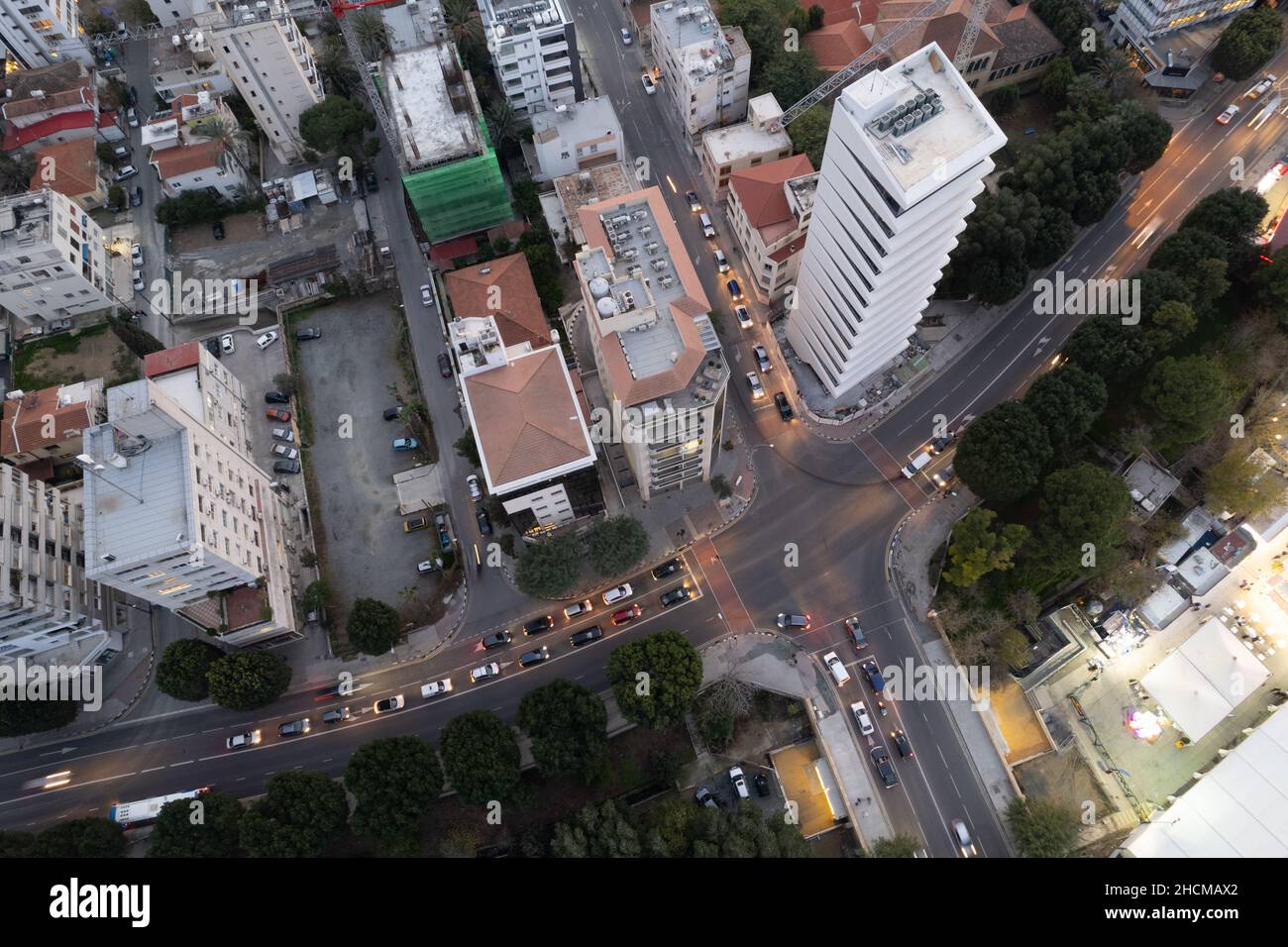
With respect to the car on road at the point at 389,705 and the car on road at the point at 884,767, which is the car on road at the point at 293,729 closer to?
the car on road at the point at 389,705

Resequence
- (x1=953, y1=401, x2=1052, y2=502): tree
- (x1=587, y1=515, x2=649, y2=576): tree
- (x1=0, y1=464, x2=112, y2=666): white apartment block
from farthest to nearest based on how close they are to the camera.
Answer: (x1=953, y1=401, x2=1052, y2=502): tree < (x1=587, y1=515, x2=649, y2=576): tree < (x1=0, y1=464, x2=112, y2=666): white apartment block

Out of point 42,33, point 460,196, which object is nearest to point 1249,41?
point 460,196

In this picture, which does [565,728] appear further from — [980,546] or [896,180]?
[896,180]

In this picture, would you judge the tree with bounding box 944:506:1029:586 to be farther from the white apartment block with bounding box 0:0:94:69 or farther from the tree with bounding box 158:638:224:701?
the white apartment block with bounding box 0:0:94:69

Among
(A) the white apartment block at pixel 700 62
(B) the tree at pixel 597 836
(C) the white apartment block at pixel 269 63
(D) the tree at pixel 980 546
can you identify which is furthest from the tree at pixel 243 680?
(A) the white apartment block at pixel 700 62

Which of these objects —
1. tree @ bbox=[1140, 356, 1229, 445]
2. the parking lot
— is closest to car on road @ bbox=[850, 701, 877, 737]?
tree @ bbox=[1140, 356, 1229, 445]
